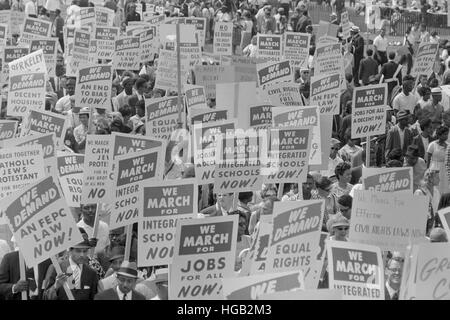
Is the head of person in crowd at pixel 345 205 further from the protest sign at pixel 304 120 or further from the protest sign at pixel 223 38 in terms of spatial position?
the protest sign at pixel 223 38

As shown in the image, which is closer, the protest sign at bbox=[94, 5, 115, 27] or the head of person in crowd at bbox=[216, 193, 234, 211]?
the head of person in crowd at bbox=[216, 193, 234, 211]

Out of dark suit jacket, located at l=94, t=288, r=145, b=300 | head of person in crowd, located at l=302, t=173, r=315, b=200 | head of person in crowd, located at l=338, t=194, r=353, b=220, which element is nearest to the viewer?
dark suit jacket, located at l=94, t=288, r=145, b=300

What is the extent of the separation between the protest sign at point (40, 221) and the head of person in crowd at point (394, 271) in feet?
9.07

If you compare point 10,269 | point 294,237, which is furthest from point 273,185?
point 294,237

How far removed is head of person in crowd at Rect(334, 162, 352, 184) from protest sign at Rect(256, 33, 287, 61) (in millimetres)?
9767

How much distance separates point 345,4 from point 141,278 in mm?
31300

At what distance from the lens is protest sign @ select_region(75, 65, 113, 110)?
19.9m

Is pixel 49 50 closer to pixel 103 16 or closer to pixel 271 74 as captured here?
pixel 271 74

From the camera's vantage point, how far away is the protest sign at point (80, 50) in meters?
23.9

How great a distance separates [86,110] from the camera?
19484mm

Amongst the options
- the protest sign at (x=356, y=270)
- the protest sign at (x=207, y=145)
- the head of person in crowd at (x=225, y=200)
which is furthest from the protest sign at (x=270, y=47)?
the protest sign at (x=356, y=270)

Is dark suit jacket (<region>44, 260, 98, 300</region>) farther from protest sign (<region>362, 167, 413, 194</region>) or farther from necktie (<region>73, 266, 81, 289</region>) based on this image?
protest sign (<region>362, 167, 413, 194</region>)

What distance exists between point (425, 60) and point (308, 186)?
29.7ft

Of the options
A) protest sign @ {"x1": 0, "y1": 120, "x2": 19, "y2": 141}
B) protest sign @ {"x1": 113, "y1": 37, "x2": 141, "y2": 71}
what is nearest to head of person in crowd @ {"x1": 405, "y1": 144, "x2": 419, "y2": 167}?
protest sign @ {"x1": 0, "y1": 120, "x2": 19, "y2": 141}
